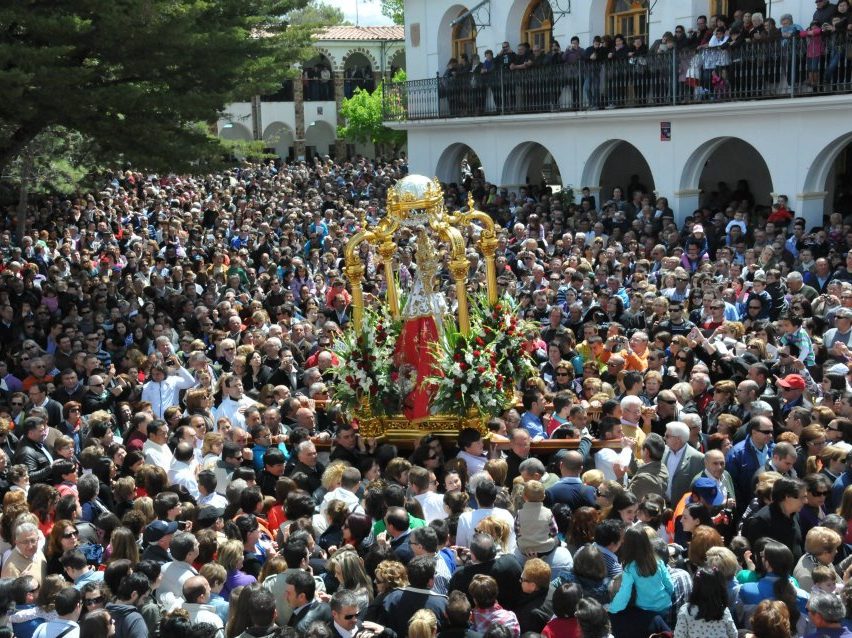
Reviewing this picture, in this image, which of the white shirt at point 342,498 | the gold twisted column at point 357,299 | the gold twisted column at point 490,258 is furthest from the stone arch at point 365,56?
the white shirt at point 342,498

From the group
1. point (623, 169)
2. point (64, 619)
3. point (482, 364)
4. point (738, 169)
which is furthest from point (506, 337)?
point (623, 169)

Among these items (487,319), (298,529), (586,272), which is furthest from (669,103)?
(298,529)

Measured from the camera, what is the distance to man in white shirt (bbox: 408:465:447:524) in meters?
7.94

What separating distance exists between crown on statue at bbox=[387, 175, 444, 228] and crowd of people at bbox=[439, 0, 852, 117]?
31.9ft

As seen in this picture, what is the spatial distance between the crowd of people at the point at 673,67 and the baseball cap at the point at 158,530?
13.8 meters

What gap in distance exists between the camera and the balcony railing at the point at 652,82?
1756cm

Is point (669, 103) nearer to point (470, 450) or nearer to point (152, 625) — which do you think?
point (470, 450)

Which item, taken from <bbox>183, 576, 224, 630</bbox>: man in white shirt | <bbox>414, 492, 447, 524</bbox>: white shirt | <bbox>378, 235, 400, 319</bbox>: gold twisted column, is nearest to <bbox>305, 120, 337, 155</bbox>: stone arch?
<bbox>378, 235, 400, 319</bbox>: gold twisted column

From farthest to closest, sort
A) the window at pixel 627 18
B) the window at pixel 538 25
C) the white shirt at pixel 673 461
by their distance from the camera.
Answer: the window at pixel 538 25
the window at pixel 627 18
the white shirt at pixel 673 461

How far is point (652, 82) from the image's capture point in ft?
A: 67.4

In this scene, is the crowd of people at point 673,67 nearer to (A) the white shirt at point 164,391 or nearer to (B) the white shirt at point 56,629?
(A) the white shirt at point 164,391

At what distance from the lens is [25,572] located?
7145 millimetres

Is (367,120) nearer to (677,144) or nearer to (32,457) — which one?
(677,144)

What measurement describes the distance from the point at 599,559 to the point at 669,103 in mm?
15381
